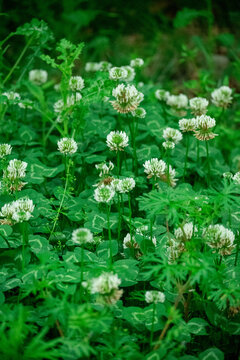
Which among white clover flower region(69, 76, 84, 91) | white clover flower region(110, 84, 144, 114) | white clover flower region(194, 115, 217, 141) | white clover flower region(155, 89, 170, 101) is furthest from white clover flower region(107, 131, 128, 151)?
white clover flower region(155, 89, 170, 101)

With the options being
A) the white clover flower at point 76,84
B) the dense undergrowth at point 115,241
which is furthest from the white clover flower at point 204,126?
the white clover flower at point 76,84

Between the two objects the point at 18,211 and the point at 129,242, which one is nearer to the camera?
the point at 18,211

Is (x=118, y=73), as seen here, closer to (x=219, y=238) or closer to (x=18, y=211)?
(x=18, y=211)

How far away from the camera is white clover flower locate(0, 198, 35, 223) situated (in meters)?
1.75

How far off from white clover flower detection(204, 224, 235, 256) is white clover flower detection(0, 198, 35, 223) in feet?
2.14

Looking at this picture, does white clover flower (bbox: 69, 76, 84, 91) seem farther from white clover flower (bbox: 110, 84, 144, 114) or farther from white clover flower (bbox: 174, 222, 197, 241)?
white clover flower (bbox: 174, 222, 197, 241)

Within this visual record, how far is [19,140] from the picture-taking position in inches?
109

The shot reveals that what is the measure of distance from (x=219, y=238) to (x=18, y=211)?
746mm

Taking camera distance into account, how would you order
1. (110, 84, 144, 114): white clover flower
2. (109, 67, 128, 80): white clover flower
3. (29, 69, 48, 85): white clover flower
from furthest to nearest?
(29, 69, 48, 85): white clover flower < (109, 67, 128, 80): white clover flower < (110, 84, 144, 114): white clover flower

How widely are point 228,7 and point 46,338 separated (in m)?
4.96

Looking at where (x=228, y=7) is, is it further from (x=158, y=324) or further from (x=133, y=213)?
(x=158, y=324)

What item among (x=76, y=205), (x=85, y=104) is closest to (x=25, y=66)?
(x=85, y=104)

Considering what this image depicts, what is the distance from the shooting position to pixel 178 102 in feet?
9.52

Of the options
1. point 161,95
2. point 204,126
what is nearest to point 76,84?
point 161,95
